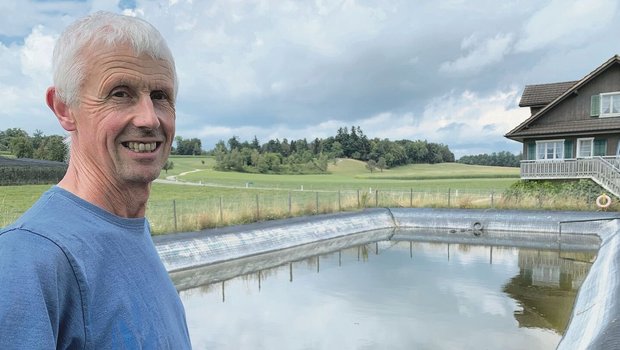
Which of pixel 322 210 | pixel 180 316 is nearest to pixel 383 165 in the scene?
pixel 322 210

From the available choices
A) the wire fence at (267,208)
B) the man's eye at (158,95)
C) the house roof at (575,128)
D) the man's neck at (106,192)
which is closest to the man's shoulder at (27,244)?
the man's neck at (106,192)

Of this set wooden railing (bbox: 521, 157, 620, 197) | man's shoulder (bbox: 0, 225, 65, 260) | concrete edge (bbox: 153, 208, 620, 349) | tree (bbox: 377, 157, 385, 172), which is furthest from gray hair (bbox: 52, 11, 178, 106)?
tree (bbox: 377, 157, 385, 172)

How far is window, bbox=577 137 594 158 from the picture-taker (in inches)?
939

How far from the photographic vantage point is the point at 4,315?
0.86m

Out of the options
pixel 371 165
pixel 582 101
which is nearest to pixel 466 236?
pixel 582 101

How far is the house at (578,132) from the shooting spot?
2303 cm

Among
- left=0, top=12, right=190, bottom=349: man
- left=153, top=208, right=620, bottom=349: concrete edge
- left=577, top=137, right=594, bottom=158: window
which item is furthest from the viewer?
left=577, top=137, right=594, bottom=158: window

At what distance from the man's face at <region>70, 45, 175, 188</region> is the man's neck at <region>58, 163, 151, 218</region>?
15 mm

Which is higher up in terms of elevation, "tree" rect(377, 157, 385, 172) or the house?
the house

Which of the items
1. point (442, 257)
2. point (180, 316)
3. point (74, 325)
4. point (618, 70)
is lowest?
point (442, 257)

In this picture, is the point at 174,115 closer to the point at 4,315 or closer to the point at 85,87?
the point at 85,87

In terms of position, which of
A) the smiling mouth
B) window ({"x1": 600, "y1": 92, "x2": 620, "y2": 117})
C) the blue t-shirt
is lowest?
the blue t-shirt

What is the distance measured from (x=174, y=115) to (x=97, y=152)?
0.25m

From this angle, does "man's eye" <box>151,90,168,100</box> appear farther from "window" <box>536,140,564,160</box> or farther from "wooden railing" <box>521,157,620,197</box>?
"window" <box>536,140,564,160</box>
